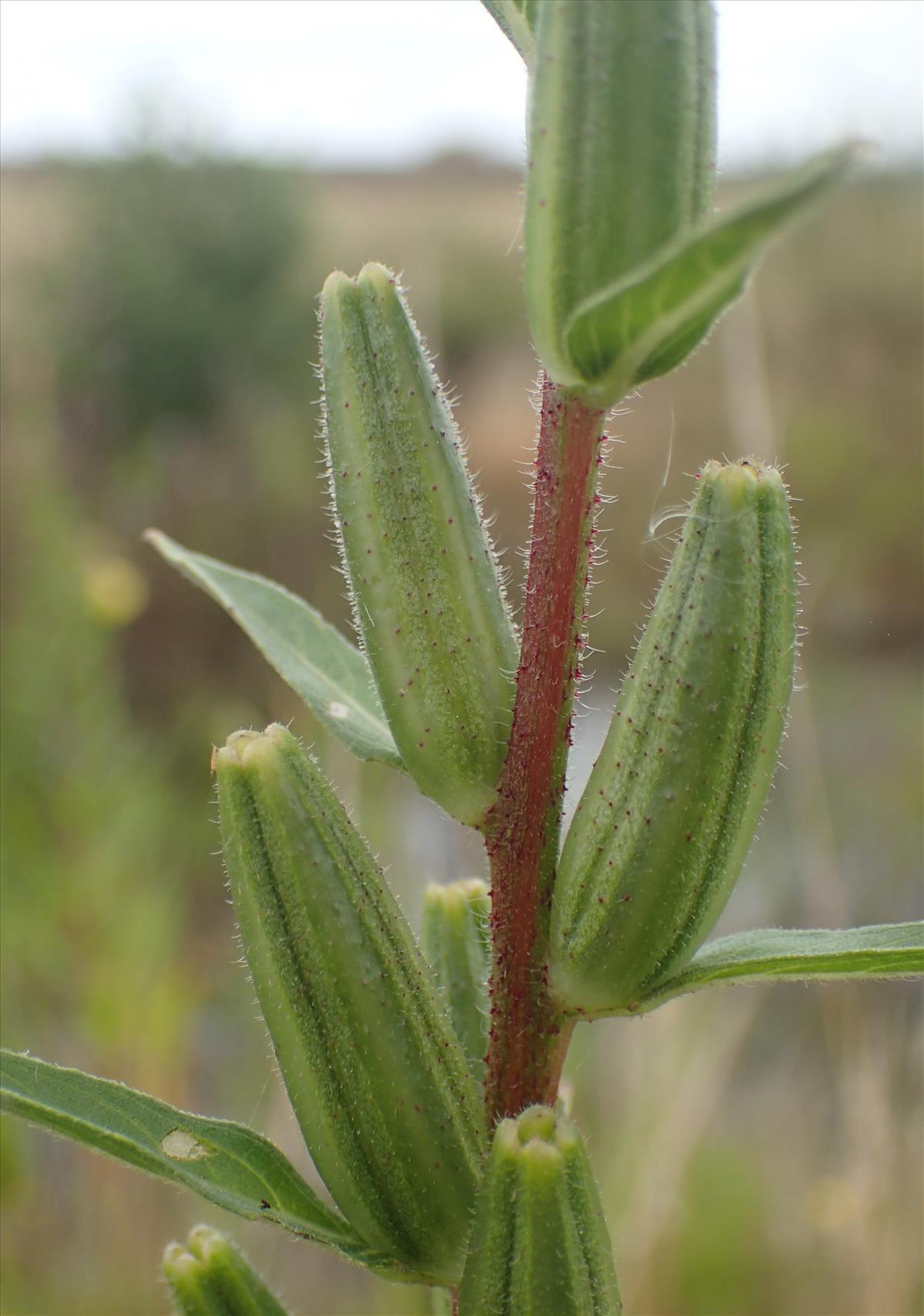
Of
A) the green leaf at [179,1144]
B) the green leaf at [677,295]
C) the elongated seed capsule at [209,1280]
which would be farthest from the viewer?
the elongated seed capsule at [209,1280]

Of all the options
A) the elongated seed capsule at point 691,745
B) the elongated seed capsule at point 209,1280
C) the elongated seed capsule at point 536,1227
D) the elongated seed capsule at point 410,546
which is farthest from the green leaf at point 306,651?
the elongated seed capsule at point 209,1280

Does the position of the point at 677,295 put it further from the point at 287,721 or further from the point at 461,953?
the point at 287,721

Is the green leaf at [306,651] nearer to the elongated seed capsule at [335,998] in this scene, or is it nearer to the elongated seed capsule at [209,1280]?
the elongated seed capsule at [335,998]

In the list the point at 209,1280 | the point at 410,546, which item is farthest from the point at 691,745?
the point at 209,1280

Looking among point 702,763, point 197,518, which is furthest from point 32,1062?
point 197,518

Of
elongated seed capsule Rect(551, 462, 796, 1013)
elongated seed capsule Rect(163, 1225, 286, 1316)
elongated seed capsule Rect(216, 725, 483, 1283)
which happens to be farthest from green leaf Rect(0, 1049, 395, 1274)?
elongated seed capsule Rect(551, 462, 796, 1013)

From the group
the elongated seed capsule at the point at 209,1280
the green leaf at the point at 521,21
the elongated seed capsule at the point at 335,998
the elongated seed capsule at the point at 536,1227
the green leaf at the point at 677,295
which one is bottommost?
the elongated seed capsule at the point at 209,1280

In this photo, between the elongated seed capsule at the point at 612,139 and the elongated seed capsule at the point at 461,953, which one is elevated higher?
the elongated seed capsule at the point at 612,139
